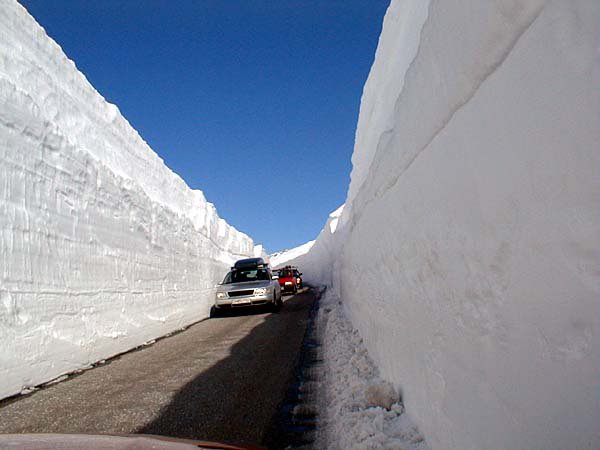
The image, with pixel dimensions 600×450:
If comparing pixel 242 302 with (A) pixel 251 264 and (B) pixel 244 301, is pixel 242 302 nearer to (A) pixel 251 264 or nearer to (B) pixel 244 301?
(B) pixel 244 301

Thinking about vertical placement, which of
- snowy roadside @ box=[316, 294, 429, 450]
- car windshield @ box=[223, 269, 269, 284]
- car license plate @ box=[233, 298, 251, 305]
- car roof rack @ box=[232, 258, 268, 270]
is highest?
car roof rack @ box=[232, 258, 268, 270]

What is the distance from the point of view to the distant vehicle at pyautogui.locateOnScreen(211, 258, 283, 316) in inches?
559

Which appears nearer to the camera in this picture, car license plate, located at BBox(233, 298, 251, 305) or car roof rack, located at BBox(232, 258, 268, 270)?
car license plate, located at BBox(233, 298, 251, 305)

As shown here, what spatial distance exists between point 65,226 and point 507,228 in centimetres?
681

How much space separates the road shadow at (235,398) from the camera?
147 inches

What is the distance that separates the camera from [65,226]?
679 cm

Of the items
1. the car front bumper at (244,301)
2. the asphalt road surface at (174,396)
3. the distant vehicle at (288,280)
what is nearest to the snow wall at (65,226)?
the asphalt road surface at (174,396)

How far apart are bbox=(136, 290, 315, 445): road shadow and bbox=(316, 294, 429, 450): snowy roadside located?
1.68ft

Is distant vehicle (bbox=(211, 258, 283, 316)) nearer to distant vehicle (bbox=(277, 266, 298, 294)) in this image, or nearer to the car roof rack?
the car roof rack

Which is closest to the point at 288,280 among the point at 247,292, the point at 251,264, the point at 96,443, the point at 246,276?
the point at 251,264

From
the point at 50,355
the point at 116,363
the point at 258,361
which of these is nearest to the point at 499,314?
the point at 258,361

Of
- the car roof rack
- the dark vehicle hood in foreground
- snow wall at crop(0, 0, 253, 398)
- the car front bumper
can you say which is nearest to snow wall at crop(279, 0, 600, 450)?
the dark vehicle hood in foreground

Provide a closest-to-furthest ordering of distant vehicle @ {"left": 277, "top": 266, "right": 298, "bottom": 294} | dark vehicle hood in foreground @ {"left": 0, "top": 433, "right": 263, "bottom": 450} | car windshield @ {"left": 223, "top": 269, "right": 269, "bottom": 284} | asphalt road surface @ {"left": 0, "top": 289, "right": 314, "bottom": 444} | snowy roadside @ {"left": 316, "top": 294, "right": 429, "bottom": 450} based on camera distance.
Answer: dark vehicle hood in foreground @ {"left": 0, "top": 433, "right": 263, "bottom": 450} < snowy roadside @ {"left": 316, "top": 294, "right": 429, "bottom": 450} < asphalt road surface @ {"left": 0, "top": 289, "right": 314, "bottom": 444} < car windshield @ {"left": 223, "top": 269, "right": 269, "bottom": 284} < distant vehicle @ {"left": 277, "top": 266, "right": 298, "bottom": 294}

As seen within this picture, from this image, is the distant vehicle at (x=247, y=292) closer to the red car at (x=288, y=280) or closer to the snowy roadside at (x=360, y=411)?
the snowy roadside at (x=360, y=411)
